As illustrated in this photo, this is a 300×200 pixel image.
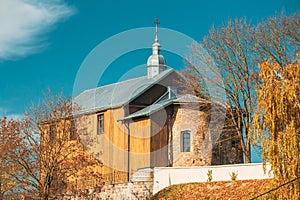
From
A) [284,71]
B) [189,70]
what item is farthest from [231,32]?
[284,71]

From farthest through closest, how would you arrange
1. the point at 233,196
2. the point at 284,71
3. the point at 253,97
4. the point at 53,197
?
the point at 253,97, the point at 53,197, the point at 233,196, the point at 284,71

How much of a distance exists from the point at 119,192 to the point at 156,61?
1169 cm

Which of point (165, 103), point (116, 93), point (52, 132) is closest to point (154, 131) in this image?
point (165, 103)

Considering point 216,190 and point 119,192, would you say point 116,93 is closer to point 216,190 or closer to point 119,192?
point 119,192

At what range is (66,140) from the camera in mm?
29750

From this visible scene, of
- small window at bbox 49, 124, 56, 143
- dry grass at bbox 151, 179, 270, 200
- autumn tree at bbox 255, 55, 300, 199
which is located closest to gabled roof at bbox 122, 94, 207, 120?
small window at bbox 49, 124, 56, 143

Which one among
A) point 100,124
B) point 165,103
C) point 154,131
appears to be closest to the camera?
point 154,131

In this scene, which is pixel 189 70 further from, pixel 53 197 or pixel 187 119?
pixel 53 197

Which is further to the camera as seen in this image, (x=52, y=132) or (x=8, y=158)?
(x=52, y=132)

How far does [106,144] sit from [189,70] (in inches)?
279


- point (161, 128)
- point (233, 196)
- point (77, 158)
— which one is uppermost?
point (161, 128)

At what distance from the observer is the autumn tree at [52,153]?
92.1ft

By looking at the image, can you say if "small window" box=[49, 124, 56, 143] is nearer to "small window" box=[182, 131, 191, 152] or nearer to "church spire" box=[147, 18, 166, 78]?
"small window" box=[182, 131, 191, 152]

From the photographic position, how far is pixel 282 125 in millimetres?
17516
